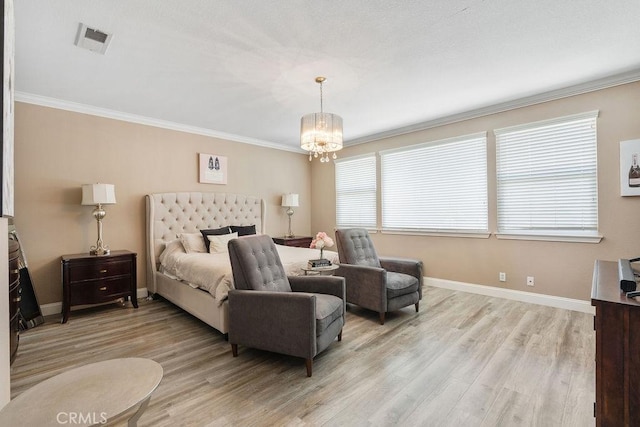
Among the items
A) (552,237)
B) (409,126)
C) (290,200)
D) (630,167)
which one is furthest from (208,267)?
(630,167)

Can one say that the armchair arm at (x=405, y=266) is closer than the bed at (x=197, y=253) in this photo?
No

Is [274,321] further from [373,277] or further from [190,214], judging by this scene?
[190,214]

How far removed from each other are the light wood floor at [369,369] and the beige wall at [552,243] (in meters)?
0.48

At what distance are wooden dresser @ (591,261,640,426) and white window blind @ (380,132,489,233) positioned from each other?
10.5ft

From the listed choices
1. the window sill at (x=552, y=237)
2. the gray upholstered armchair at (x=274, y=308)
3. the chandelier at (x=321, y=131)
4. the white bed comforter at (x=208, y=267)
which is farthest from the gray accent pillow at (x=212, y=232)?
the window sill at (x=552, y=237)

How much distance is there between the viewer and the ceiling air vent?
2.21 metres

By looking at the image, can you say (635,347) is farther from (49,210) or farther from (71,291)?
(49,210)

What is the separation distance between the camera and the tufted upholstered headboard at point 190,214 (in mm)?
4098

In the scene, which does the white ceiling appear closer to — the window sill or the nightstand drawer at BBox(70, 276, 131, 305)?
the window sill

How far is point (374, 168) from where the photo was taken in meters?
5.42

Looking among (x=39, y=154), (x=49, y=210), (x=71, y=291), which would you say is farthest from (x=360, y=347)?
(x=39, y=154)

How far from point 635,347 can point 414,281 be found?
236cm

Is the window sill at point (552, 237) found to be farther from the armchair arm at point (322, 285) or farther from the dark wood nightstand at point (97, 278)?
the dark wood nightstand at point (97, 278)

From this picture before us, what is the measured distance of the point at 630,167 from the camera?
3062mm
